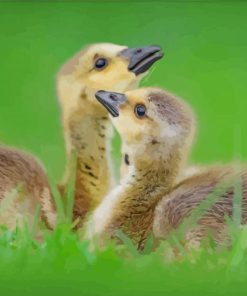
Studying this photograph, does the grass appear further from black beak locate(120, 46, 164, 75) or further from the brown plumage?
black beak locate(120, 46, 164, 75)

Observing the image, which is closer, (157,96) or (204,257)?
(204,257)

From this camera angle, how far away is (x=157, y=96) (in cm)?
172

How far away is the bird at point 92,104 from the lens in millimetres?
1760

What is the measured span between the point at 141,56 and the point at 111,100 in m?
0.11

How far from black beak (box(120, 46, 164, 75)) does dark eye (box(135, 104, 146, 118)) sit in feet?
0.26

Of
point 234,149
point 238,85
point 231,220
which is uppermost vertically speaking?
point 238,85

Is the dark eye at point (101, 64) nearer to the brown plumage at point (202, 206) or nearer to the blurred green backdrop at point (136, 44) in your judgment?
the blurred green backdrop at point (136, 44)

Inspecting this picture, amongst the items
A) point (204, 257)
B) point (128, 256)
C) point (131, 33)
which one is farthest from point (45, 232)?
point (131, 33)

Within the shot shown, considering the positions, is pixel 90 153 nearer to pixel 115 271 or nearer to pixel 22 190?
pixel 22 190

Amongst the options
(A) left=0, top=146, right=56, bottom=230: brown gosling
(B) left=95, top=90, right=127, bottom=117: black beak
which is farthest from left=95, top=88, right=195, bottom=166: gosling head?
(A) left=0, top=146, right=56, bottom=230: brown gosling

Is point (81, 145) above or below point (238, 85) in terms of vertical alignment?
below

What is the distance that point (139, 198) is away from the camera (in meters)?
1.71

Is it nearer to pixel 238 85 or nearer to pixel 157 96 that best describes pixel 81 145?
pixel 157 96

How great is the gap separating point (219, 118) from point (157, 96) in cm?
14
